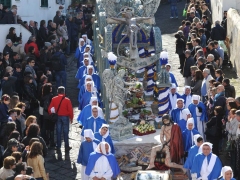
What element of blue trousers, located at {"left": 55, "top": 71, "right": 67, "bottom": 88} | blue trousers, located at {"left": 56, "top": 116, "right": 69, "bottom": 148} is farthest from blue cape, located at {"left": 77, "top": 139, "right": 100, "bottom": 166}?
blue trousers, located at {"left": 55, "top": 71, "right": 67, "bottom": 88}

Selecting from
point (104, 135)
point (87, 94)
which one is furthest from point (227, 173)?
point (87, 94)

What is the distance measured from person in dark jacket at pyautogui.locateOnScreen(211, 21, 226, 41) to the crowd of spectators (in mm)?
5550

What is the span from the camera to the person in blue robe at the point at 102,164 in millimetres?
19672

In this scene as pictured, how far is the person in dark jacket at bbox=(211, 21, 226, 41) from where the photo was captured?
31.2 metres

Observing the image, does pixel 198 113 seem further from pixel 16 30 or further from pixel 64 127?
pixel 16 30

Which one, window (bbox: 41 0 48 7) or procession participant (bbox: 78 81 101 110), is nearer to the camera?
procession participant (bbox: 78 81 101 110)

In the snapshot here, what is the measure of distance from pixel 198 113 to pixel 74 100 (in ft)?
21.9

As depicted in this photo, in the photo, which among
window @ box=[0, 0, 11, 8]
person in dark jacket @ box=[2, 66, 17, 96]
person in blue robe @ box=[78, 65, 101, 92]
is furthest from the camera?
window @ box=[0, 0, 11, 8]

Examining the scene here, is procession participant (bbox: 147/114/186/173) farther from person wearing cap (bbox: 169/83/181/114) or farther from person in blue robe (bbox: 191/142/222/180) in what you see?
person wearing cap (bbox: 169/83/181/114)

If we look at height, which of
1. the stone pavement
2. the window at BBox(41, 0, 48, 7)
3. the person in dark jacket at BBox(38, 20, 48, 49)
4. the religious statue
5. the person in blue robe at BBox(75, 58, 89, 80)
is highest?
the religious statue

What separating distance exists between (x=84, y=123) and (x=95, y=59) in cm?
884

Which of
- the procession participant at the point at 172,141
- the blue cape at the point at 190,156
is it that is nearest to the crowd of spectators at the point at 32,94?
the procession participant at the point at 172,141

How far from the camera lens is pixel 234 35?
99.9 feet

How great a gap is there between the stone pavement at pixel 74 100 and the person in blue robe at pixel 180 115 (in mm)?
2761
